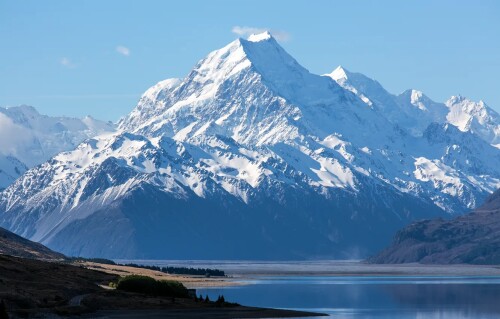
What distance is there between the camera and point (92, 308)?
165625 mm

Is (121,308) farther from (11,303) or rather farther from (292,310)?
(292,310)

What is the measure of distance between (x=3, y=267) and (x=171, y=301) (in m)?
26.2

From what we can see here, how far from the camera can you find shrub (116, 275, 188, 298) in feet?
625

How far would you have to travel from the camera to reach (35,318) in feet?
478

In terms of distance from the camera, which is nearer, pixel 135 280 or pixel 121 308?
pixel 121 308

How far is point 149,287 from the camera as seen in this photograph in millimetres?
190500

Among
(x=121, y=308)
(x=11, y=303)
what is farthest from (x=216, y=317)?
(x=11, y=303)

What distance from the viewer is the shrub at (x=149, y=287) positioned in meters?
190

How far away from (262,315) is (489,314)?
35.6 meters

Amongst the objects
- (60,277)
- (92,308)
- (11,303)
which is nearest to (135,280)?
(60,277)

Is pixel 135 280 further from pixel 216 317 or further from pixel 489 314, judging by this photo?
pixel 489 314

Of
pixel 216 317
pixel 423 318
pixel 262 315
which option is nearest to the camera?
pixel 216 317

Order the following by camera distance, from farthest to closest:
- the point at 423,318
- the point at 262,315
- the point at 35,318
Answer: the point at 423,318 < the point at 262,315 < the point at 35,318

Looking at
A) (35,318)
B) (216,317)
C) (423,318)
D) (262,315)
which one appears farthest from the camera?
(423,318)
